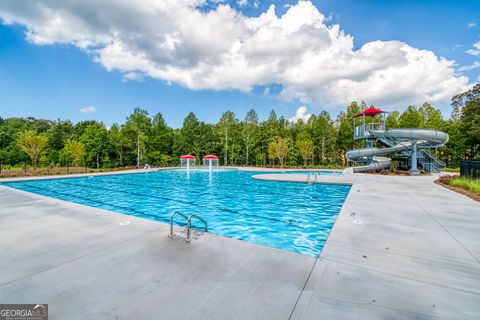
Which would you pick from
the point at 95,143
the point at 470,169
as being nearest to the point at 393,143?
the point at 470,169

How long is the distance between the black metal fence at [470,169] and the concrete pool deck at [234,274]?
10.4 m

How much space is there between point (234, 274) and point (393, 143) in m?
23.5

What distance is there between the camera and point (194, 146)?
124 ft

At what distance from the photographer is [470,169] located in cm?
1261

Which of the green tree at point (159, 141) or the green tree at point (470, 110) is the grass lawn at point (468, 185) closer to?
the green tree at point (470, 110)

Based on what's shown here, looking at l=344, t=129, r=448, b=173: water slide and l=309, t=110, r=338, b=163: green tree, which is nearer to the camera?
l=344, t=129, r=448, b=173: water slide

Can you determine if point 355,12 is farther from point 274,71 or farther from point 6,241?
point 6,241

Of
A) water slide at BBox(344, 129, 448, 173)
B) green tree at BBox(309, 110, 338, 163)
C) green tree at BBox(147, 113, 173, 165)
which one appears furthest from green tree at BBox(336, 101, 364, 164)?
green tree at BBox(147, 113, 173, 165)

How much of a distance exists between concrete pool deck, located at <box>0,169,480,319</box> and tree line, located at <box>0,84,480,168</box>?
91.6 ft

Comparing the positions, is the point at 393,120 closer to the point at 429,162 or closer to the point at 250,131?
the point at 429,162

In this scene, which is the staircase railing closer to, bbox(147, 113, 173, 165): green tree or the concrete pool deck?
the concrete pool deck

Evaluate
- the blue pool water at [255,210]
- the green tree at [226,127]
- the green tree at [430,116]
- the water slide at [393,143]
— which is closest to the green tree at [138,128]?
the green tree at [226,127]

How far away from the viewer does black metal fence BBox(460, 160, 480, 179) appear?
11.9 meters

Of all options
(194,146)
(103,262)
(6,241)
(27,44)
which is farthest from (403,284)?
(194,146)
